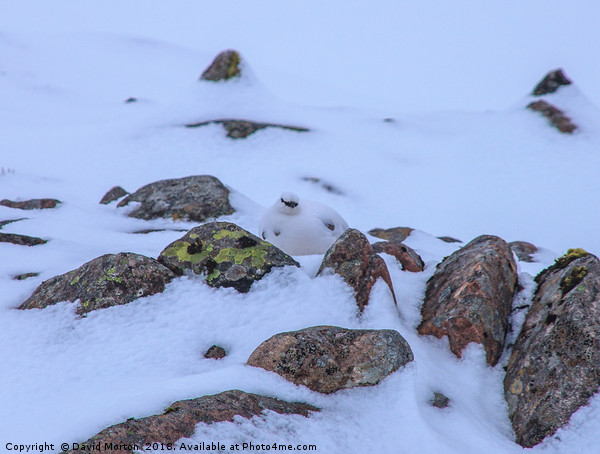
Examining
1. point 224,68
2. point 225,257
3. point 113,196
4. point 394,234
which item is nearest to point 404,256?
point 225,257

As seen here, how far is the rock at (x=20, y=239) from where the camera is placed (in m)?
6.73

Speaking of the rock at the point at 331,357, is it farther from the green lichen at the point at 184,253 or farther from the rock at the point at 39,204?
the rock at the point at 39,204

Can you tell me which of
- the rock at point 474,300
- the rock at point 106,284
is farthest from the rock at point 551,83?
the rock at point 106,284

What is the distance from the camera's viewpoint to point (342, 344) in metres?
4.28

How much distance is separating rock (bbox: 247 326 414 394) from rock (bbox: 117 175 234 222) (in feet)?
17.9

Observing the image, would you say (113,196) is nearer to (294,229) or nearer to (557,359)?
(294,229)

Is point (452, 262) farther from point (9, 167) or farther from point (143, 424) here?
point (9, 167)

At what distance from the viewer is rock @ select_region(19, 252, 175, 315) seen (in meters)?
4.98

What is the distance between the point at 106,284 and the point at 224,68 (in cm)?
1885

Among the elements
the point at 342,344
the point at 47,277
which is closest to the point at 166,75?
the point at 47,277

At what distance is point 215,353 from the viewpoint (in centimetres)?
454

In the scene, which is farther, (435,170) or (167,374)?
(435,170)

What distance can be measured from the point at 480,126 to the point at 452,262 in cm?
1636

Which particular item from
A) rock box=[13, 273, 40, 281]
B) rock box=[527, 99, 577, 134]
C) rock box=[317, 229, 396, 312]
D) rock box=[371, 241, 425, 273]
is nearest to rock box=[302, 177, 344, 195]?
rock box=[371, 241, 425, 273]
